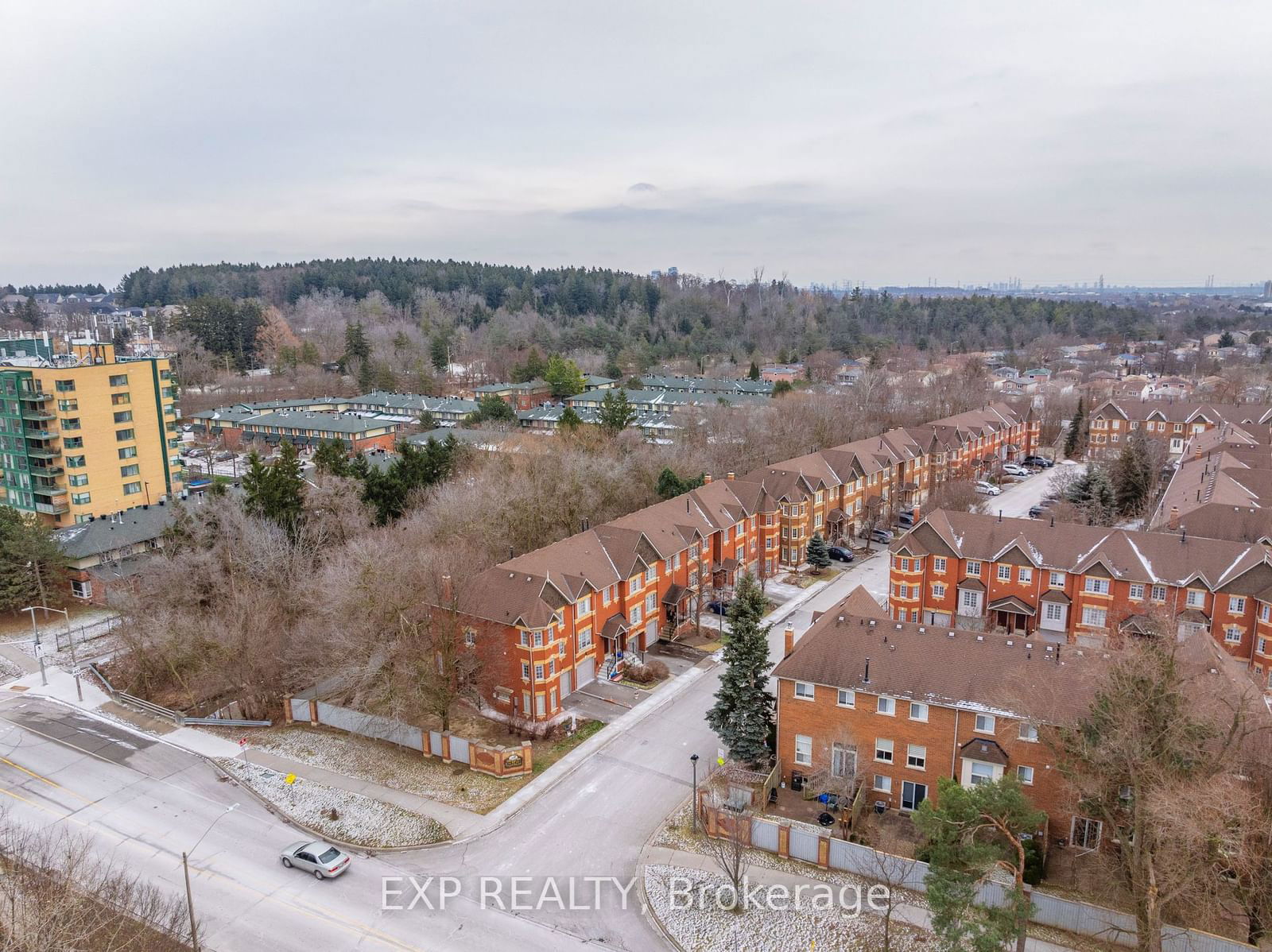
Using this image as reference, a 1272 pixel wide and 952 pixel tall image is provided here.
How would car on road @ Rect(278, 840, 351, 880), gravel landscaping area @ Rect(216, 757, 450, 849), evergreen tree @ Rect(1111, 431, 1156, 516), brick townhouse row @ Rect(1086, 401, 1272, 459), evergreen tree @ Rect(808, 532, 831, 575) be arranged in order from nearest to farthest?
car on road @ Rect(278, 840, 351, 880), gravel landscaping area @ Rect(216, 757, 450, 849), evergreen tree @ Rect(808, 532, 831, 575), evergreen tree @ Rect(1111, 431, 1156, 516), brick townhouse row @ Rect(1086, 401, 1272, 459)

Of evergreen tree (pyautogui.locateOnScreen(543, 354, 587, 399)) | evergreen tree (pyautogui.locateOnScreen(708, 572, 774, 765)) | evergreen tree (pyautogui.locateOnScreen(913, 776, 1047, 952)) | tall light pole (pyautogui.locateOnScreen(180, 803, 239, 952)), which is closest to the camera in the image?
evergreen tree (pyautogui.locateOnScreen(913, 776, 1047, 952))

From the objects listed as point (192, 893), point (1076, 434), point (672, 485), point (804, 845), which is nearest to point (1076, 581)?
point (804, 845)

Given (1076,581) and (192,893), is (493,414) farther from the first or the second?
(192,893)

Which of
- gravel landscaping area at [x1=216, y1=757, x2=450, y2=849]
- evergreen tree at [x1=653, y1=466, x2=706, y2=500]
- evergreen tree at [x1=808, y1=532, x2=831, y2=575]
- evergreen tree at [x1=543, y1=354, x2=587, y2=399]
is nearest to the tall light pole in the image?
gravel landscaping area at [x1=216, y1=757, x2=450, y2=849]

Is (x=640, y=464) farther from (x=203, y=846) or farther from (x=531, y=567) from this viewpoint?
(x=203, y=846)

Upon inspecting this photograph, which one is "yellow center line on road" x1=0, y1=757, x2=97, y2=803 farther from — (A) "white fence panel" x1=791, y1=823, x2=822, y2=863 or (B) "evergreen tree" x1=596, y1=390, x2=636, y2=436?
(B) "evergreen tree" x1=596, y1=390, x2=636, y2=436

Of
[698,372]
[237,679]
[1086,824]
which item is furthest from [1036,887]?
[698,372]
